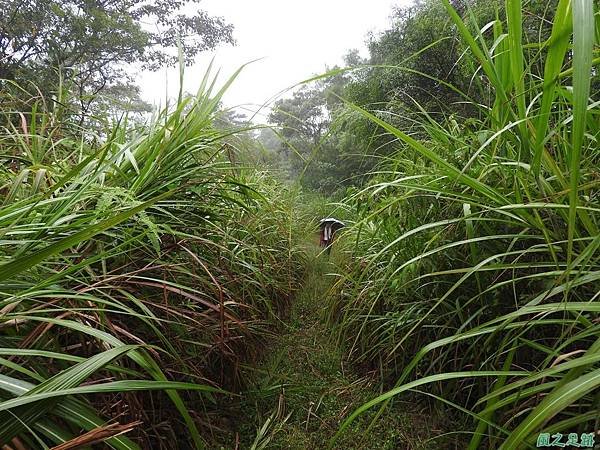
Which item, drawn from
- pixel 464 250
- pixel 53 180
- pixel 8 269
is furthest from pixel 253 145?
pixel 8 269

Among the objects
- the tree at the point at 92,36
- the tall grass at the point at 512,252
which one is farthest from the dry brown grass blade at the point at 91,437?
the tree at the point at 92,36

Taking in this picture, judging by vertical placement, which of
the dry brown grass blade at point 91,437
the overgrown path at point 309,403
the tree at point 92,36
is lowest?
the overgrown path at point 309,403

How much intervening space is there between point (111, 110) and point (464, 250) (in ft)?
4.77

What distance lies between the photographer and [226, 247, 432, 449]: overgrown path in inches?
36.7

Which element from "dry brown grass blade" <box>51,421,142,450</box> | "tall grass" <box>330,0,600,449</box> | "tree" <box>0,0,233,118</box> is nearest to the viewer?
"dry brown grass blade" <box>51,421,142,450</box>

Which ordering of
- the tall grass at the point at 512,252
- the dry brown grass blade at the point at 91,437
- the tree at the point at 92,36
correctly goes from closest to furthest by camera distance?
the dry brown grass blade at the point at 91,437 < the tall grass at the point at 512,252 < the tree at the point at 92,36

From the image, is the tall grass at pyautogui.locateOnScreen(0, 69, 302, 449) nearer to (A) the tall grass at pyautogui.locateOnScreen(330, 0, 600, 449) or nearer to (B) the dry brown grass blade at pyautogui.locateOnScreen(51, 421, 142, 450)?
(B) the dry brown grass blade at pyautogui.locateOnScreen(51, 421, 142, 450)

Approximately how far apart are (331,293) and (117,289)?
103 cm

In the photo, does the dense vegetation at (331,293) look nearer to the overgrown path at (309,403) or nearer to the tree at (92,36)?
the overgrown path at (309,403)

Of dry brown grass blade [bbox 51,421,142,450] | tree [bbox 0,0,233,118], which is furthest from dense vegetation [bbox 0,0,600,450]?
tree [bbox 0,0,233,118]

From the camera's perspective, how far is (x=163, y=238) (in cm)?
89

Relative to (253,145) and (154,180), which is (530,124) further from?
(253,145)

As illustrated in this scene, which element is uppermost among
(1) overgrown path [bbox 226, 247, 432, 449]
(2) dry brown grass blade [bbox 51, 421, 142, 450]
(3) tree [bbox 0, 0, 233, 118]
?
(3) tree [bbox 0, 0, 233, 118]

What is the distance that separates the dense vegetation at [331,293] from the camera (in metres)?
0.48
